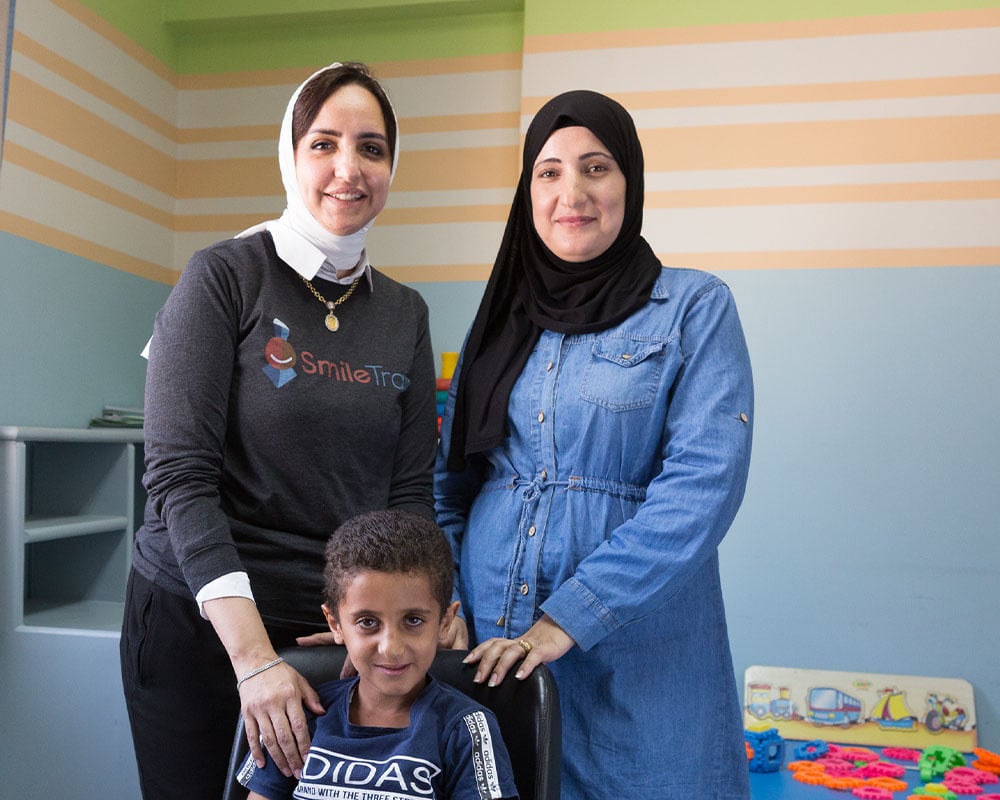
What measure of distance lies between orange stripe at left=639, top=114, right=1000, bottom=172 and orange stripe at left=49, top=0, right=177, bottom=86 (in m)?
1.84

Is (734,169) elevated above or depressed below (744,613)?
above

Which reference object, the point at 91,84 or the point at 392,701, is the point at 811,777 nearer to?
the point at 392,701

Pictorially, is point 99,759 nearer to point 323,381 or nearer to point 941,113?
point 323,381

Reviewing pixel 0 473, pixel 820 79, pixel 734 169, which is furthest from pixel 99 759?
pixel 820 79

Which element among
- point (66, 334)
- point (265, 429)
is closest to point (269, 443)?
point (265, 429)

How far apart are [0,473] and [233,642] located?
168cm

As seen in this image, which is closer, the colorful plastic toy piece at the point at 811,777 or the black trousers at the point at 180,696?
the black trousers at the point at 180,696

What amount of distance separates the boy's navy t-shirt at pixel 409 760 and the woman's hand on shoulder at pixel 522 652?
0.15 ft

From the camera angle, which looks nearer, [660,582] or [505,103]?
[660,582]

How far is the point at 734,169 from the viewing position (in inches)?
129

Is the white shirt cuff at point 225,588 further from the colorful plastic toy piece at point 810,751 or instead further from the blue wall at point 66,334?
the colorful plastic toy piece at point 810,751

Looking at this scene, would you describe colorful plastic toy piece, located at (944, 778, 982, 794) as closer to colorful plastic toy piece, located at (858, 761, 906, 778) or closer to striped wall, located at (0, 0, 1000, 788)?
colorful plastic toy piece, located at (858, 761, 906, 778)

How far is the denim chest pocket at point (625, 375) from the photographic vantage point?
141 centimetres

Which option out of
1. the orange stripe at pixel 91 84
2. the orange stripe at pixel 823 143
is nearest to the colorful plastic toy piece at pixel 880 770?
the orange stripe at pixel 823 143
